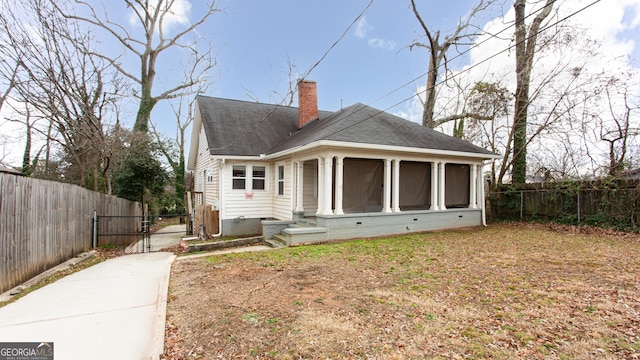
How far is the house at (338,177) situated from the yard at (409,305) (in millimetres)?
2742

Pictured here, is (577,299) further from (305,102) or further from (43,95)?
(43,95)

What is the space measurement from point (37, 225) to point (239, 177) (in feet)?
21.0

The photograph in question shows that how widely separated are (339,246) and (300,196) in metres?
3.01

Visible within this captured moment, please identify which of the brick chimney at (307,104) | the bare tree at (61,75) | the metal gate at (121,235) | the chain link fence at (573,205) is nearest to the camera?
the bare tree at (61,75)

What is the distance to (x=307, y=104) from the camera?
14180 millimetres

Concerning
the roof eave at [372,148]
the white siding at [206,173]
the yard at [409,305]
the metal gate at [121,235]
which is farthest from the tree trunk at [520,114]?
the metal gate at [121,235]

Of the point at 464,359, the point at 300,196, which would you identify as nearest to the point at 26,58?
the point at 300,196

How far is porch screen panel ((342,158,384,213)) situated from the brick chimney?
4.90 meters

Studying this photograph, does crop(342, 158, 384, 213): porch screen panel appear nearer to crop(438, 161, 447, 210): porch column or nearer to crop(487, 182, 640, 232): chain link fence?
crop(438, 161, 447, 210): porch column

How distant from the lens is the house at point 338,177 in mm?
9523

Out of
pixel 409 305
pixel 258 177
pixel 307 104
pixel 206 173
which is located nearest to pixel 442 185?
pixel 307 104

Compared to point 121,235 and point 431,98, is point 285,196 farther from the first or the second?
point 431,98

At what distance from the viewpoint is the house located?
9.52 m

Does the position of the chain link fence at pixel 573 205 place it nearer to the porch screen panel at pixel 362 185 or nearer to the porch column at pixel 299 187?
the porch screen panel at pixel 362 185
